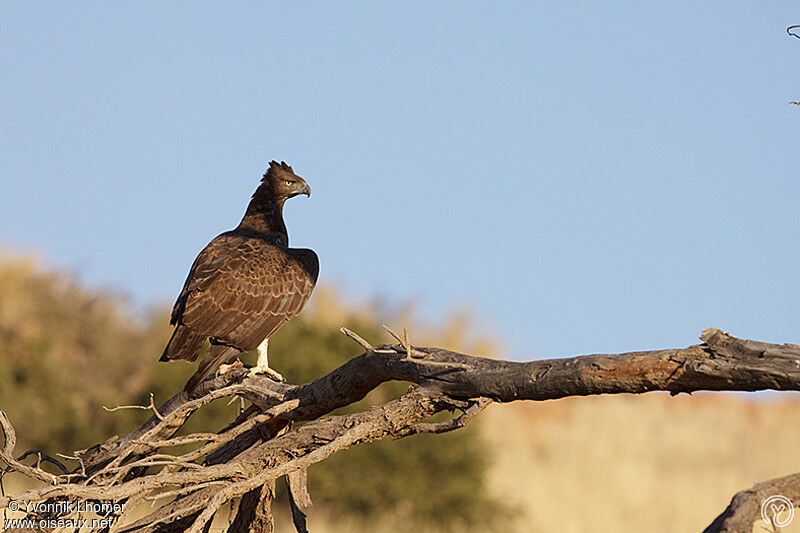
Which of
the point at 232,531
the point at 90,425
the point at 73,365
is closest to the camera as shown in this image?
the point at 232,531

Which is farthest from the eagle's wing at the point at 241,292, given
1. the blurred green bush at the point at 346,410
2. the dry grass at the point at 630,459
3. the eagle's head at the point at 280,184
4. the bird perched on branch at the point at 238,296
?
the dry grass at the point at 630,459

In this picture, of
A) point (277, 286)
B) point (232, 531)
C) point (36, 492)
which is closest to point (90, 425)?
point (277, 286)

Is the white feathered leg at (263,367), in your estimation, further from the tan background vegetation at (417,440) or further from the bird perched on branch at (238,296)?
the tan background vegetation at (417,440)

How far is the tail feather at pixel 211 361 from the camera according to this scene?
5.76 m

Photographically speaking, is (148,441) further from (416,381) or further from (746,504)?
(746,504)

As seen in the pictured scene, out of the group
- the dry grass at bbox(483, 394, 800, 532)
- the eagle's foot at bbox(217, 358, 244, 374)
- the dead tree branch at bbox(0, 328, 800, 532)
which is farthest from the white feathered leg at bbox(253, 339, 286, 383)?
the dry grass at bbox(483, 394, 800, 532)

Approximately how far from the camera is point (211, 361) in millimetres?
6082

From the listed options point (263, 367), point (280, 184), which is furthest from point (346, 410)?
point (263, 367)

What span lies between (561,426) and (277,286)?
1998 centimetres

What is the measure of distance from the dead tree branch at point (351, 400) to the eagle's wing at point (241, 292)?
1197 millimetres

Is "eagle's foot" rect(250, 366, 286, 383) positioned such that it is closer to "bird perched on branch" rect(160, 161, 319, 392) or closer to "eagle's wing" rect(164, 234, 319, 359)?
"bird perched on branch" rect(160, 161, 319, 392)

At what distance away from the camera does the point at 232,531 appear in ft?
17.9

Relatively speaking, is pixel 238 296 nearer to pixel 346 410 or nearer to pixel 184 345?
pixel 184 345

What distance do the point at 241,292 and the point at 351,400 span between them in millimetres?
2517
